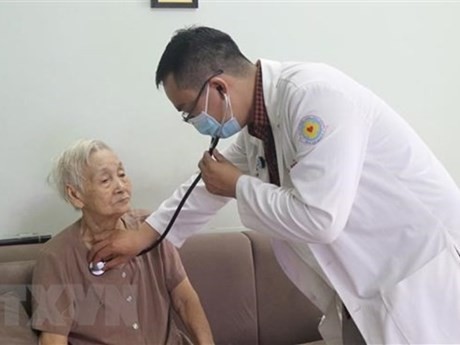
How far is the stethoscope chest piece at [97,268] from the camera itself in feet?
5.64

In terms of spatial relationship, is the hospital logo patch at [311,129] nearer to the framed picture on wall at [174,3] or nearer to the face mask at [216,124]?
the face mask at [216,124]

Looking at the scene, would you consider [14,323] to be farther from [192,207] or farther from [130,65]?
[130,65]

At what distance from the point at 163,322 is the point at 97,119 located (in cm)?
80

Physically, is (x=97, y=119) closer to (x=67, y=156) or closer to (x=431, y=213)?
(x=67, y=156)

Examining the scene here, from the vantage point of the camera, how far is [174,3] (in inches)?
85.5

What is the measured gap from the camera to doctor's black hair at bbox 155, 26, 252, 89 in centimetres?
134

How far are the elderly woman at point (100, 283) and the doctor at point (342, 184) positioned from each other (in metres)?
0.46

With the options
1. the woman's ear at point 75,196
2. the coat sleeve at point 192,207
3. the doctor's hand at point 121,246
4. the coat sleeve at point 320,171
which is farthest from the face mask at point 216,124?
the woman's ear at point 75,196

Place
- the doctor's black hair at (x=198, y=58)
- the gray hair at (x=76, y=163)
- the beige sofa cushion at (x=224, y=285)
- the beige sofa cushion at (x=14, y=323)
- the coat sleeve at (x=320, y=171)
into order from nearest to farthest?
the coat sleeve at (x=320, y=171) < the doctor's black hair at (x=198, y=58) < the beige sofa cushion at (x=14, y=323) < the gray hair at (x=76, y=163) < the beige sofa cushion at (x=224, y=285)

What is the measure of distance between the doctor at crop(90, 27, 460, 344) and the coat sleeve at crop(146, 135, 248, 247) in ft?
0.84

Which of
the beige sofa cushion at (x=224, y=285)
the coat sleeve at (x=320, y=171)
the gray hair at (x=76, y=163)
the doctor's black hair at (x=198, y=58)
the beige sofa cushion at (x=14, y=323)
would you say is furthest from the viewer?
the beige sofa cushion at (x=224, y=285)

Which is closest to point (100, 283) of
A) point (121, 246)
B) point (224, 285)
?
point (121, 246)

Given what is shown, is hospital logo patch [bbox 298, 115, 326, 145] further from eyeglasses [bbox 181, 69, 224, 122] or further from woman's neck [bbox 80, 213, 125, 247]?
woman's neck [bbox 80, 213, 125, 247]

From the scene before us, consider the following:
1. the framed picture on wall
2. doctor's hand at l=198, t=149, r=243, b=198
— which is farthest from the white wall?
doctor's hand at l=198, t=149, r=243, b=198
